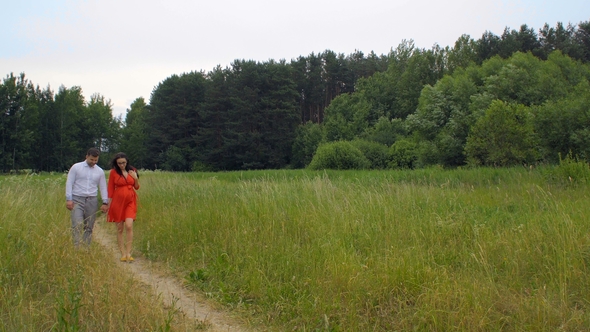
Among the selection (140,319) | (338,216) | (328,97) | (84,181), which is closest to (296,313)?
(140,319)

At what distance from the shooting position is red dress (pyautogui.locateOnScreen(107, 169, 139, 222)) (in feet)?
24.3

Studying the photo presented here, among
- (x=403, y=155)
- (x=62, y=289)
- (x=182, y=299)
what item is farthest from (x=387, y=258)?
(x=403, y=155)

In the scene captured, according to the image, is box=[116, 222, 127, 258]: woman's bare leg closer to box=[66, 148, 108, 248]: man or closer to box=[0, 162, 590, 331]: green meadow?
box=[0, 162, 590, 331]: green meadow

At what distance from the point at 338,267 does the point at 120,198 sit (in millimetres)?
4575

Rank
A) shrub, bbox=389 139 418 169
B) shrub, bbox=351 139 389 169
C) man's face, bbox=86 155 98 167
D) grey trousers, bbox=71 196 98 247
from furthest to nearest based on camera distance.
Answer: shrub, bbox=351 139 389 169 → shrub, bbox=389 139 418 169 → man's face, bbox=86 155 98 167 → grey trousers, bbox=71 196 98 247

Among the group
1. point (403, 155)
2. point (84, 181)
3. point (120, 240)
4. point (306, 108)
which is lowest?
point (120, 240)

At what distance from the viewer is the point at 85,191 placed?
7.03 meters

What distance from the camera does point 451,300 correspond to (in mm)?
4039

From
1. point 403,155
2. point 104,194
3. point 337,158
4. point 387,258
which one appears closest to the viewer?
point 387,258

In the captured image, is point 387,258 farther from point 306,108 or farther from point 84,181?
point 306,108

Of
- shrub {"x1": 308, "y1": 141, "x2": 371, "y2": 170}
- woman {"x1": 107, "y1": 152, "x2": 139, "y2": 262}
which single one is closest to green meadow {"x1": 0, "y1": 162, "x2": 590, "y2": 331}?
woman {"x1": 107, "y1": 152, "x2": 139, "y2": 262}

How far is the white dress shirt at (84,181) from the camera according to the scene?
22.8 feet

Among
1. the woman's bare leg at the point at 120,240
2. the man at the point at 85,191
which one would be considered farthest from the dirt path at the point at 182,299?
the man at the point at 85,191

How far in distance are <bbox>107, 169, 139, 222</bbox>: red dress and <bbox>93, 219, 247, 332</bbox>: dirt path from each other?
2.55 feet
